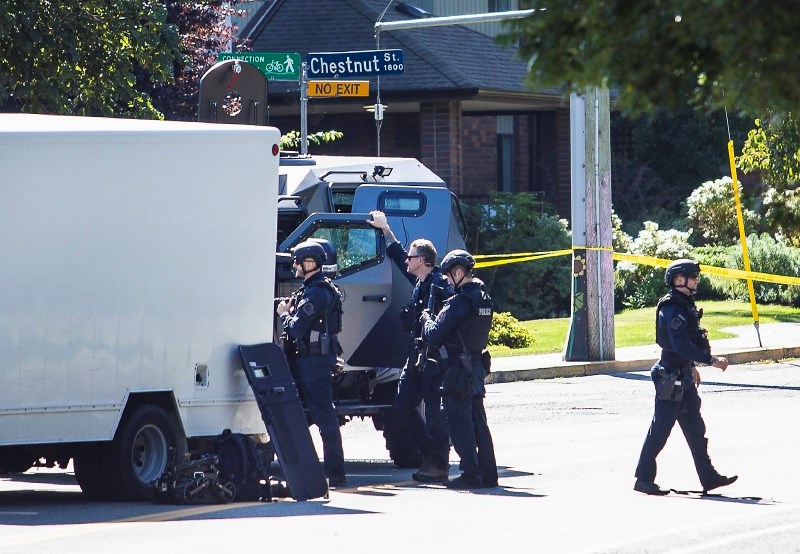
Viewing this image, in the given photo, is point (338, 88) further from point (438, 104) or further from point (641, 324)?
point (438, 104)

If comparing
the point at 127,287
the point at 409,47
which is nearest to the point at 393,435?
the point at 127,287

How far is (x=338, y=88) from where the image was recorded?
19.3 meters

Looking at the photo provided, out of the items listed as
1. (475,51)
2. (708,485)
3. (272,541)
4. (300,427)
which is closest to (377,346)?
(300,427)

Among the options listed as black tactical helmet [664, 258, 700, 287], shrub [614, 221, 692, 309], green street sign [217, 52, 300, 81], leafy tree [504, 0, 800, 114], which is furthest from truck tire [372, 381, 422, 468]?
shrub [614, 221, 692, 309]

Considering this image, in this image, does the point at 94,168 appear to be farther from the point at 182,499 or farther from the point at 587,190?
the point at 587,190

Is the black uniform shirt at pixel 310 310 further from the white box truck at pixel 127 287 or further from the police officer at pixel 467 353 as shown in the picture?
the police officer at pixel 467 353

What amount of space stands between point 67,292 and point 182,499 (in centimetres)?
156

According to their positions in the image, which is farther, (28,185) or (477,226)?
(477,226)

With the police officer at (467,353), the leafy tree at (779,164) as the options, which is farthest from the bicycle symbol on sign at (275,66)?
the police officer at (467,353)

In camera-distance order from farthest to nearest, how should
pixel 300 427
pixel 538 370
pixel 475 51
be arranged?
pixel 475 51, pixel 538 370, pixel 300 427

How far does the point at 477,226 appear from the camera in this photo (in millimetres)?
27281

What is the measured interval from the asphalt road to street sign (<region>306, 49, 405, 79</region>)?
5903 millimetres

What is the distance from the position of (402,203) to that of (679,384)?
136 inches

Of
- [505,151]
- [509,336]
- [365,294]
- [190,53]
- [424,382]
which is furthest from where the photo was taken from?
[505,151]
